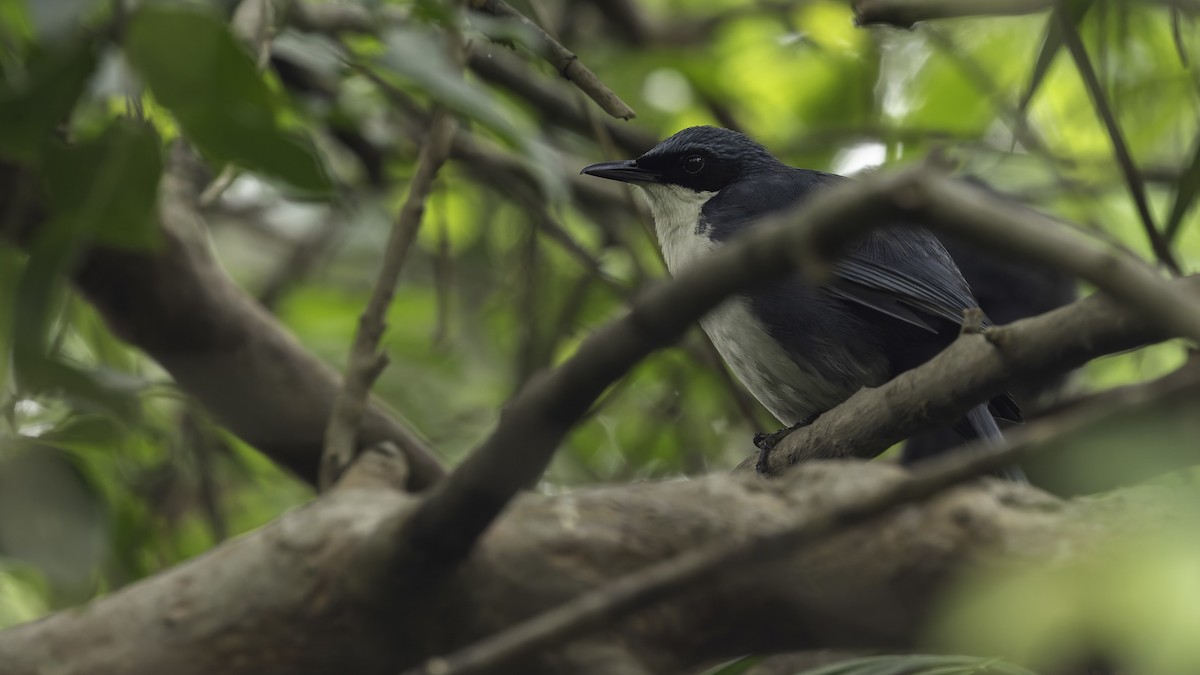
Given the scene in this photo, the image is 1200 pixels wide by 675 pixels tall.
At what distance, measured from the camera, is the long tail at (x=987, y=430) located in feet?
11.1

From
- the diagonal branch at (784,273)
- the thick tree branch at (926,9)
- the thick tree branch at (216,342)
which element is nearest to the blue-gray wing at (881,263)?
the thick tree branch at (926,9)

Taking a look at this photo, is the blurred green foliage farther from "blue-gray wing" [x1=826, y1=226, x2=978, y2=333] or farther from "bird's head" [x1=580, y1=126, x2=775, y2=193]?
"blue-gray wing" [x1=826, y1=226, x2=978, y2=333]

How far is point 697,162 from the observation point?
14.1ft

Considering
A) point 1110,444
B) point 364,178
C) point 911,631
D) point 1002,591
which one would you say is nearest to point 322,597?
point 911,631

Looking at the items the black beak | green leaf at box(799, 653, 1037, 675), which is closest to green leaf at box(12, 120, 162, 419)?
green leaf at box(799, 653, 1037, 675)

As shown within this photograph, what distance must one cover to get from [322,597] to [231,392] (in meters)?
1.37

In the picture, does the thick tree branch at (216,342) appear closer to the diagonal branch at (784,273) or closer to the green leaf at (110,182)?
the green leaf at (110,182)

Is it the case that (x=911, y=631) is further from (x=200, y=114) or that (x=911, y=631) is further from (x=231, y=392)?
(x=231, y=392)

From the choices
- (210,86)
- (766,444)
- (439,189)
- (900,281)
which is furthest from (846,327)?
(210,86)

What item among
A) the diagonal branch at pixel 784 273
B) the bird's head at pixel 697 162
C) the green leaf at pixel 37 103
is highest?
the bird's head at pixel 697 162

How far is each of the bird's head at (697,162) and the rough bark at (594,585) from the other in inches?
77.4

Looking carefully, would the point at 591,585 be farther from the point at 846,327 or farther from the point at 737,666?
the point at 846,327

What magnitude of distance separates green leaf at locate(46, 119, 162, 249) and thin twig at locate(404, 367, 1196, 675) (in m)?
1.21

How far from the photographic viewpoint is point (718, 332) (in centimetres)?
369
